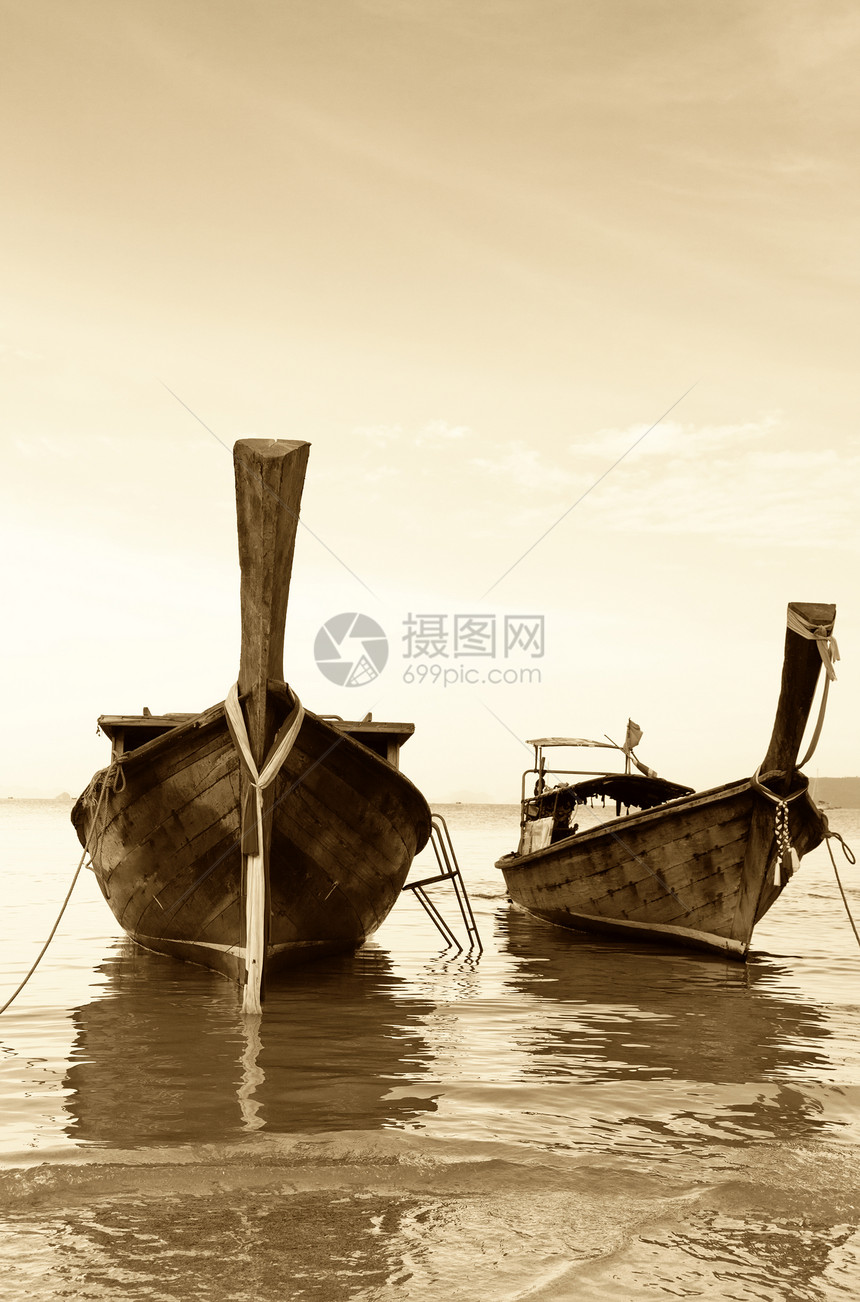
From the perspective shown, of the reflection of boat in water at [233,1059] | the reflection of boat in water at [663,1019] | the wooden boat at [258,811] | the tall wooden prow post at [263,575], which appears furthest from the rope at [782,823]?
the tall wooden prow post at [263,575]

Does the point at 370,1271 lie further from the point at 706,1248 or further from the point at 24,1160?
the point at 24,1160

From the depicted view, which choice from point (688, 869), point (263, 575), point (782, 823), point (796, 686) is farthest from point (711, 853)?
point (263, 575)

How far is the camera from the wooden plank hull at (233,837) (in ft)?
28.7

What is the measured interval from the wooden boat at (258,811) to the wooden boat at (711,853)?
9.62 feet

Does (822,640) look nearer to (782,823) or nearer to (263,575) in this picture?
(782,823)

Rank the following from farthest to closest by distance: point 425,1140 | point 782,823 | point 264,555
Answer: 1. point 782,823
2. point 264,555
3. point 425,1140

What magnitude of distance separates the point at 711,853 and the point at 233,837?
220 inches

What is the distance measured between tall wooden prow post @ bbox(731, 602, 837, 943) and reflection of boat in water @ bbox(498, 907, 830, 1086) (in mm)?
830

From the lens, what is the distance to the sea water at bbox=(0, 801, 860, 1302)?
348 centimetres

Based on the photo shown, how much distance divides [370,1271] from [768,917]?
17102 mm

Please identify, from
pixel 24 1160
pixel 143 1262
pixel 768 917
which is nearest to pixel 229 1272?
pixel 143 1262

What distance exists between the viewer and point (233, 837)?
8.75m

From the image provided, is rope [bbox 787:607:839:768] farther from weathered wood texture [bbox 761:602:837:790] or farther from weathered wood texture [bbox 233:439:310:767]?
weathered wood texture [bbox 233:439:310:767]

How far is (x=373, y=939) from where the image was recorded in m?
14.8
